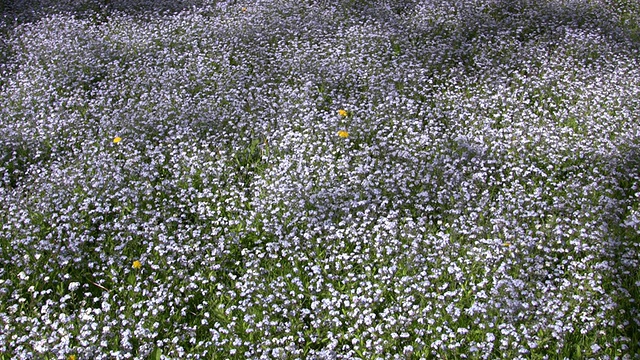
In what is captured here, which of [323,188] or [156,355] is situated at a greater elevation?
[323,188]

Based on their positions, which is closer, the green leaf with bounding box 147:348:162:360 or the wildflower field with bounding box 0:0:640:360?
the green leaf with bounding box 147:348:162:360

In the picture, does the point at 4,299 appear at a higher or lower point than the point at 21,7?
lower

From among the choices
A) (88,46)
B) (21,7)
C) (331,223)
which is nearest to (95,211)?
(331,223)

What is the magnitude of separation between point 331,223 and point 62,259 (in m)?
1.89

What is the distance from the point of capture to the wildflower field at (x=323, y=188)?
3598 millimetres

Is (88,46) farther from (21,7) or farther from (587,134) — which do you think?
(587,134)

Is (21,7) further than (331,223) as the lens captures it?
Yes

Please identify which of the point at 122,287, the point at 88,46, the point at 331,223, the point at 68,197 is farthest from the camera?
the point at 88,46

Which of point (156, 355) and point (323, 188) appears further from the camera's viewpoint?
point (323, 188)

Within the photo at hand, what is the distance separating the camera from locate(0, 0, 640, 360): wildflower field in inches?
142

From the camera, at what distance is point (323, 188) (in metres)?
4.65

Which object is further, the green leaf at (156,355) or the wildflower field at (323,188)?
the wildflower field at (323,188)

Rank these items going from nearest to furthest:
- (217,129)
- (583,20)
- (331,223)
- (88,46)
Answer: (331,223), (217,129), (88,46), (583,20)

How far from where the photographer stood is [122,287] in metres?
3.91
